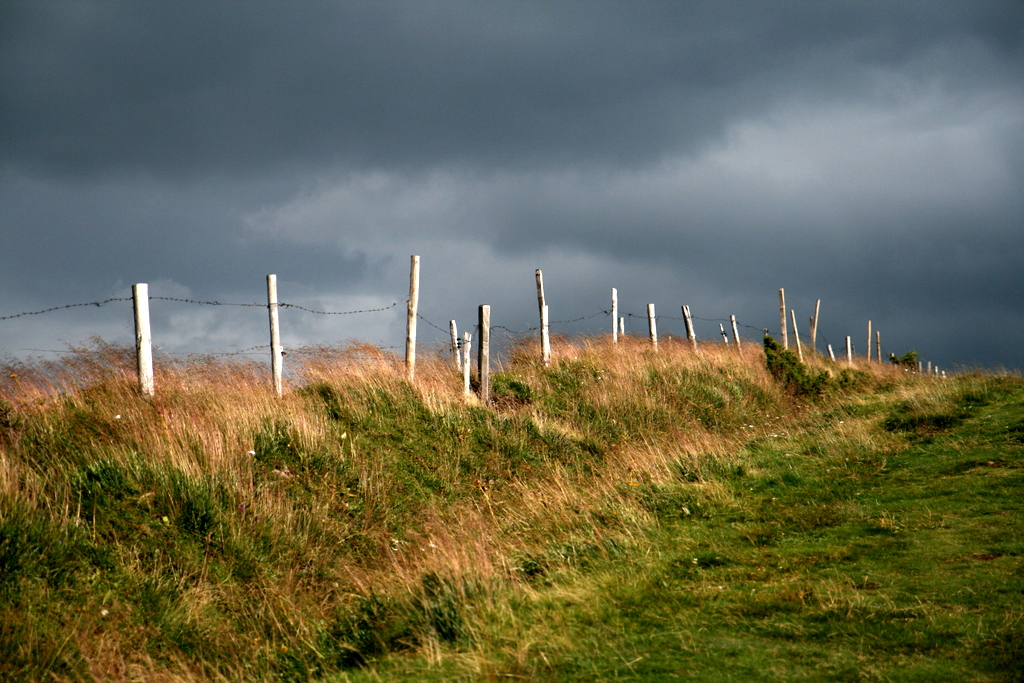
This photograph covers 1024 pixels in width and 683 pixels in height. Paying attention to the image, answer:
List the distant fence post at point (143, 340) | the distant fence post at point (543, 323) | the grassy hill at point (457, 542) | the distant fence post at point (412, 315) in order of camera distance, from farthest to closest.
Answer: the distant fence post at point (543, 323) → the distant fence post at point (412, 315) → the distant fence post at point (143, 340) → the grassy hill at point (457, 542)

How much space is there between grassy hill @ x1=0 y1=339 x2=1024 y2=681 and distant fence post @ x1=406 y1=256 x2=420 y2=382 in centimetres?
65

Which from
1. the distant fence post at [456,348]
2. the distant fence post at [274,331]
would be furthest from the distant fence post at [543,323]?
the distant fence post at [274,331]

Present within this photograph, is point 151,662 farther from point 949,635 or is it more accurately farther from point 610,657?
point 949,635

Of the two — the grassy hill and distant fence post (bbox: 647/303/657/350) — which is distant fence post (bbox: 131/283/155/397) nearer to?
the grassy hill

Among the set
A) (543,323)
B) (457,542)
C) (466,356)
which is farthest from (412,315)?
(457,542)

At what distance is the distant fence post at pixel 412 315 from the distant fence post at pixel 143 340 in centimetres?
455

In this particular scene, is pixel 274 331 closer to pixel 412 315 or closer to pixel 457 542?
pixel 412 315

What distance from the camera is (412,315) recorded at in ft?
45.3

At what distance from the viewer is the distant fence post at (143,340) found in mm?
10188

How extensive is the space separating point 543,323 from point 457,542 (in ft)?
35.2

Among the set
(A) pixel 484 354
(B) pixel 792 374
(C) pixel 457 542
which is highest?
(A) pixel 484 354

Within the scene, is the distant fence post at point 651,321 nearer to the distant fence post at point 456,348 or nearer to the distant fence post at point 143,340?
the distant fence post at point 456,348

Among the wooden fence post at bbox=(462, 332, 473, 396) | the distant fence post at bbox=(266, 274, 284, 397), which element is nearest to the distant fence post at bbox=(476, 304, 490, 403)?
the wooden fence post at bbox=(462, 332, 473, 396)

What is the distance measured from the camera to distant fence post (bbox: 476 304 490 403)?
546 inches
